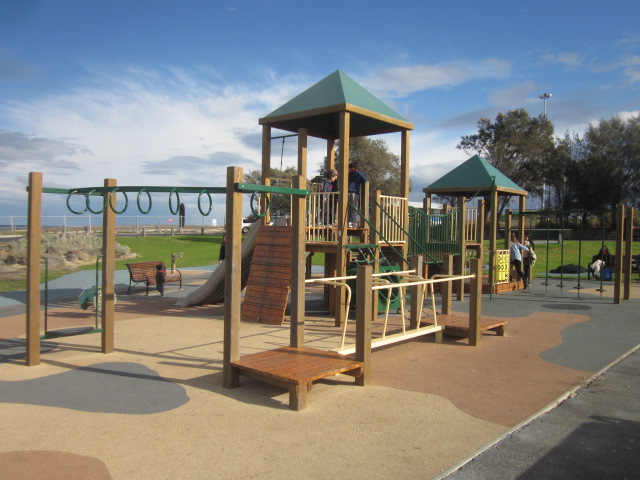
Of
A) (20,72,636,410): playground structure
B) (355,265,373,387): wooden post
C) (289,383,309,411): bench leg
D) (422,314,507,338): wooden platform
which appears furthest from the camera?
(422,314,507,338): wooden platform

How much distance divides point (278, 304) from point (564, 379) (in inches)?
207

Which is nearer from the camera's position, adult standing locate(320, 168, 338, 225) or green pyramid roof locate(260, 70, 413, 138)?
green pyramid roof locate(260, 70, 413, 138)

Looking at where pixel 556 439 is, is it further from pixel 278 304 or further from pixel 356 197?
pixel 356 197

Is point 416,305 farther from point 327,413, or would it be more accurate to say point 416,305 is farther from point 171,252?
point 171,252

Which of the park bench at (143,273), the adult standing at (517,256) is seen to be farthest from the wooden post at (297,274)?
the adult standing at (517,256)

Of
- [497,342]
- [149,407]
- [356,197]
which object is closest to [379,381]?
[149,407]

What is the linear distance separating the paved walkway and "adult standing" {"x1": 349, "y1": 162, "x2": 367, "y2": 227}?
3.12 m

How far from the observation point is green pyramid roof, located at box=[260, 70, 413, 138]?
34.7 feet

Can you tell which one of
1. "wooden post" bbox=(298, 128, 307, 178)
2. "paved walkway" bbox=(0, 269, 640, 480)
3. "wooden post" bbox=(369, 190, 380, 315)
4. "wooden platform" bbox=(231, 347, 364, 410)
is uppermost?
"wooden post" bbox=(298, 128, 307, 178)

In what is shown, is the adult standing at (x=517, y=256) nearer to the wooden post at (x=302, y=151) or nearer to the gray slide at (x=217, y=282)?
the wooden post at (x=302, y=151)

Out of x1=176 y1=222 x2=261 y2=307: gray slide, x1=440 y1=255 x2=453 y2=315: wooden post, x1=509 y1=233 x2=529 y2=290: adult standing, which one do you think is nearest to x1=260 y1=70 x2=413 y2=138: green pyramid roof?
x1=176 y1=222 x2=261 y2=307: gray slide

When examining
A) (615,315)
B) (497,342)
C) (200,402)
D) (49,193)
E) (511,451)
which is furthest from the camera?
(615,315)

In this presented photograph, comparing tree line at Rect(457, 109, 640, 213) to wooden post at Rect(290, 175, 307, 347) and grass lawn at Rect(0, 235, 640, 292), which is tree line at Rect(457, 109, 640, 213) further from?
wooden post at Rect(290, 175, 307, 347)

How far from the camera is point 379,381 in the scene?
6199mm
